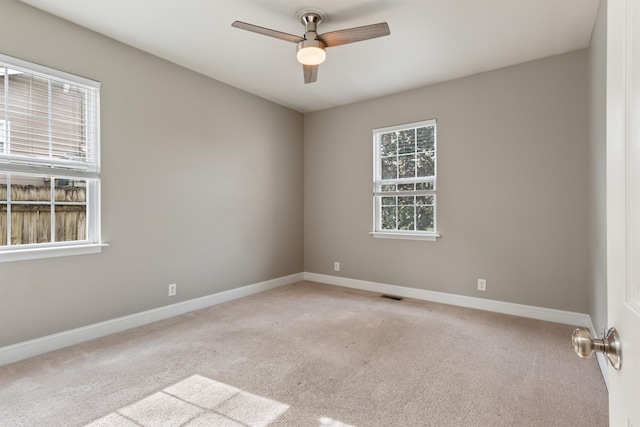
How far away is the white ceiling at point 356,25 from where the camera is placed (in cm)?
251

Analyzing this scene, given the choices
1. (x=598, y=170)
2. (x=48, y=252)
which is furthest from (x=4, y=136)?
(x=598, y=170)

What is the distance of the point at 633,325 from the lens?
0.57 meters

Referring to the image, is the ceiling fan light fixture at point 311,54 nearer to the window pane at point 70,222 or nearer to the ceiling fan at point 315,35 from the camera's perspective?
the ceiling fan at point 315,35

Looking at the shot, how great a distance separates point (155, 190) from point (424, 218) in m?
3.09

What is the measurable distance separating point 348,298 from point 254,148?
2.30 meters

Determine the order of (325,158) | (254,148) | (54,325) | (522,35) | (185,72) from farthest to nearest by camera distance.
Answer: (325,158)
(254,148)
(185,72)
(522,35)
(54,325)

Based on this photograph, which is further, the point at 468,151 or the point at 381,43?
the point at 468,151

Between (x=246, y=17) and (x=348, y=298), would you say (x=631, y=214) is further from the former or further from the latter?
(x=348, y=298)

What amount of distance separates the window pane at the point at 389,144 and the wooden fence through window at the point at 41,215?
3.41 metres

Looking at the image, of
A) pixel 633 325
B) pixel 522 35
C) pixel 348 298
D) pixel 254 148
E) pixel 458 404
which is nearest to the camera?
pixel 633 325

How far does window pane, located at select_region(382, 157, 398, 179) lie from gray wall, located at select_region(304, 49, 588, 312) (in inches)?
8.0

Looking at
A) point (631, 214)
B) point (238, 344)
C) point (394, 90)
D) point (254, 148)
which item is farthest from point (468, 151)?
point (631, 214)

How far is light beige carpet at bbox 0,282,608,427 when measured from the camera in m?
1.83

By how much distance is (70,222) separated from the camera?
111 inches
